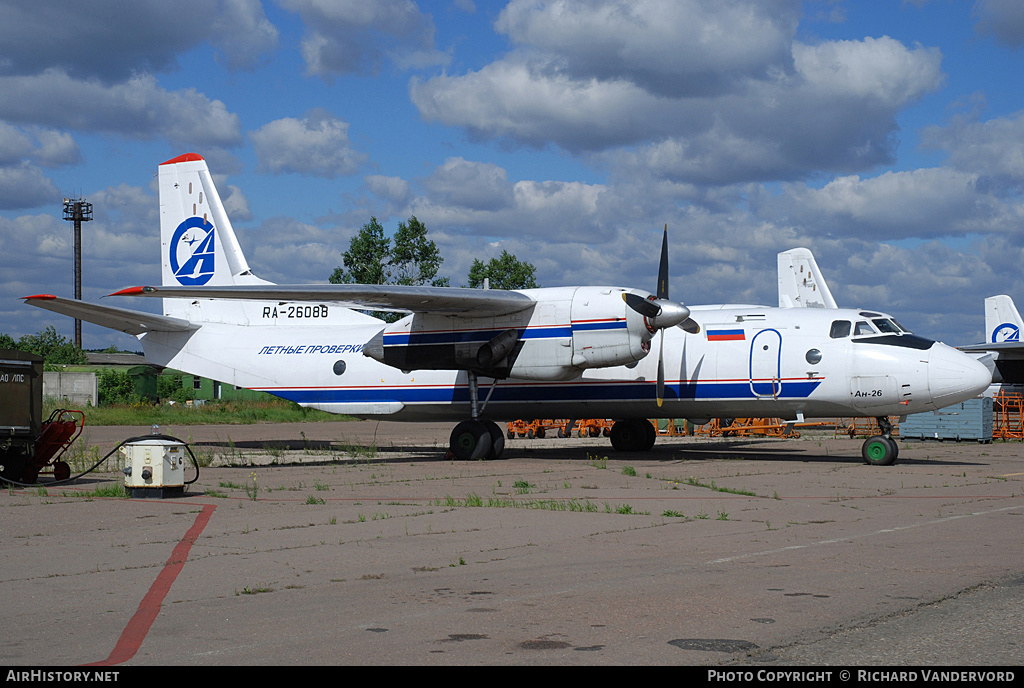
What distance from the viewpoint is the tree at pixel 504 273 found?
76188 mm

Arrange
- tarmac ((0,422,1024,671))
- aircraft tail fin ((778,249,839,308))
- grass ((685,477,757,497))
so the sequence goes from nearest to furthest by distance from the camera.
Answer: tarmac ((0,422,1024,671)) → grass ((685,477,757,497)) → aircraft tail fin ((778,249,839,308))

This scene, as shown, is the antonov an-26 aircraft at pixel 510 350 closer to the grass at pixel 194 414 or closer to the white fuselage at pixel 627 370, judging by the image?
the white fuselage at pixel 627 370

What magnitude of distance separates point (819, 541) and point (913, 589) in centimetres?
259

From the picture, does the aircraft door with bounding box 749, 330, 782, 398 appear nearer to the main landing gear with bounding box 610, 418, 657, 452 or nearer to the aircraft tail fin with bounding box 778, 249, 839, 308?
the main landing gear with bounding box 610, 418, 657, 452

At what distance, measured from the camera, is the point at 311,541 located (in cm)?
1012

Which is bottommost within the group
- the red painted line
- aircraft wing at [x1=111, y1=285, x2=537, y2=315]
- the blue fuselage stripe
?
the red painted line

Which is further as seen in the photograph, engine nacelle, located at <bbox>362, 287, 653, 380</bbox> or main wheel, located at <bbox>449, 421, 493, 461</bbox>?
main wheel, located at <bbox>449, 421, 493, 461</bbox>

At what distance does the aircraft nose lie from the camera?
1894 centimetres

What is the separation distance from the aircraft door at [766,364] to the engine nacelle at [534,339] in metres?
2.68

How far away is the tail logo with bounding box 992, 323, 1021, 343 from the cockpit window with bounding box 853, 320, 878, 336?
112 ft

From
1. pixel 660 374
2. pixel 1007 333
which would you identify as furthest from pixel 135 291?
pixel 1007 333

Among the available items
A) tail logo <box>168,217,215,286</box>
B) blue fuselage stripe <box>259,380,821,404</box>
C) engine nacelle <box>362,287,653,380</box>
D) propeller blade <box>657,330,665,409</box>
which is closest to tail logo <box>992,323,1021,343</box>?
blue fuselage stripe <box>259,380,821,404</box>
